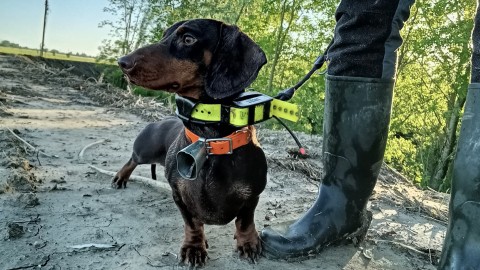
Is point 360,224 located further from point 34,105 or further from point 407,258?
point 34,105

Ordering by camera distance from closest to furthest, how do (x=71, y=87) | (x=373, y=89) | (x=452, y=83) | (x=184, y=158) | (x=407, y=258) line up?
1. (x=184, y=158)
2. (x=373, y=89)
3. (x=407, y=258)
4. (x=71, y=87)
5. (x=452, y=83)

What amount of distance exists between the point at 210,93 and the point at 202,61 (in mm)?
157

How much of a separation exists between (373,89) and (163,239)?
4.01ft


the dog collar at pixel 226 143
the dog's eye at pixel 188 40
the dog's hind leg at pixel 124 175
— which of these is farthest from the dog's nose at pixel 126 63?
the dog's hind leg at pixel 124 175

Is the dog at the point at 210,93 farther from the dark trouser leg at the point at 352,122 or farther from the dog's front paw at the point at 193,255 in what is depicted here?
the dark trouser leg at the point at 352,122

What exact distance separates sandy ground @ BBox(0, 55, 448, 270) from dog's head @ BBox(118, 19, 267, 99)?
2.52ft

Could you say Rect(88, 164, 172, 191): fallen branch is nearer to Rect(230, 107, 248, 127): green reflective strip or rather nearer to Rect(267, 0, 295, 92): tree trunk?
Rect(230, 107, 248, 127): green reflective strip

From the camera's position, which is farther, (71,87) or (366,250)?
(71,87)

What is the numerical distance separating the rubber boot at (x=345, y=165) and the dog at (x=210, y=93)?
0.21 meters

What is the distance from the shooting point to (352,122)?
186 centimetres

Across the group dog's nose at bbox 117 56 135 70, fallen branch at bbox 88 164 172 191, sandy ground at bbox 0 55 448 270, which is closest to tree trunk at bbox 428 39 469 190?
sandy ground at bbox 0 55 448 270

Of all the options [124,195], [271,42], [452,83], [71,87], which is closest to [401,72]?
[452,83]

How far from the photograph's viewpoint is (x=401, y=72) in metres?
16.9

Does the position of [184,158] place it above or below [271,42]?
below
